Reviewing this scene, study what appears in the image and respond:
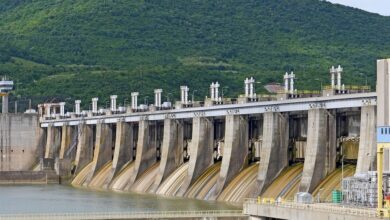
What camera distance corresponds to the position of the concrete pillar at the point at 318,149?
87000 millimetres

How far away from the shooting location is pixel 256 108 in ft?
328

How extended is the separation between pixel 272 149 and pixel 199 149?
14.5 meters

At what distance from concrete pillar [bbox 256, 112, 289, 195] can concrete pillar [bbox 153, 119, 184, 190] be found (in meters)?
20.5

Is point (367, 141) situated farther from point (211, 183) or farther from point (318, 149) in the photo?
point (211, 183)

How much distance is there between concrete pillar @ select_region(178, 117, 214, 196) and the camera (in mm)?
107562

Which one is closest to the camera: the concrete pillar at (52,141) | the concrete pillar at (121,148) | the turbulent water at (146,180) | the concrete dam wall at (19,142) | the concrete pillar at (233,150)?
the concrete pillar at (233,150)

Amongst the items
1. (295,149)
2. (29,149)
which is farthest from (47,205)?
(29,149)

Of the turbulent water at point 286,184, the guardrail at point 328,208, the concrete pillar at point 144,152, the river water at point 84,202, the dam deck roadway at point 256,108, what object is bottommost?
the river water at point 84,202

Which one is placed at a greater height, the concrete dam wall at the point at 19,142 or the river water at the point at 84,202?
the concrete dam wall at the point at 19,142

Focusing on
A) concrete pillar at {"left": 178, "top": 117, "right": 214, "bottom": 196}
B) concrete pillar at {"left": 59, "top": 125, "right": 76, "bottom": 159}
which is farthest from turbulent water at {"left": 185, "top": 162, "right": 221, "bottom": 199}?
concrete pillar at {"left": 59, "top": 125, "right": 76, "bottom": 159}

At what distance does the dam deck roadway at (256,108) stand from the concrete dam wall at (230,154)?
22.1 inches

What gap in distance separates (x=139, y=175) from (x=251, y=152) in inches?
846

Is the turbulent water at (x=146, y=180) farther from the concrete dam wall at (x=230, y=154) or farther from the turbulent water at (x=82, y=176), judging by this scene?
the turbulent water at (x=82, y=176)

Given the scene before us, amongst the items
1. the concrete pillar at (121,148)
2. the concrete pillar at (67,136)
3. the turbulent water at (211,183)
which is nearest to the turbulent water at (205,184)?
the turbulent water at (211,183)
